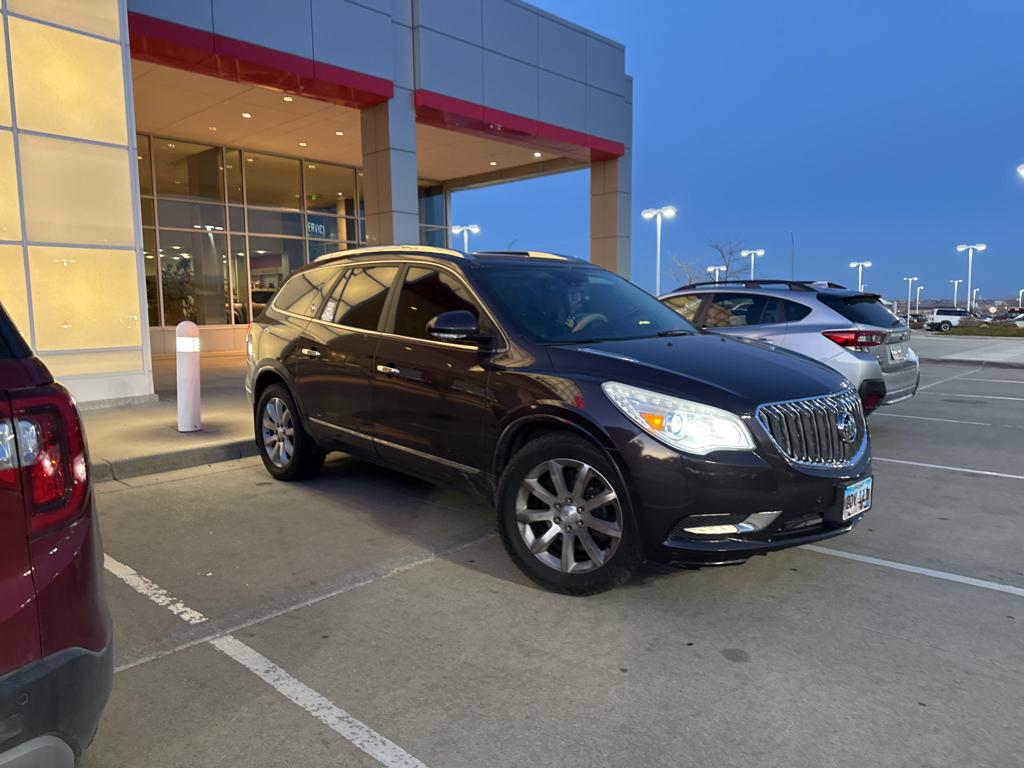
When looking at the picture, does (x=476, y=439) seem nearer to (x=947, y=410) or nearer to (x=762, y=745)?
(x=762, y=745)

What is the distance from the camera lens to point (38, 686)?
171 centimetres

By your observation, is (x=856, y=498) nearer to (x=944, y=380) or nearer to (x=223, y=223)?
(x=944, y=380)

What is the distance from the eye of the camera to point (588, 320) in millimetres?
4715

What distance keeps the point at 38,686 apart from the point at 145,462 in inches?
211

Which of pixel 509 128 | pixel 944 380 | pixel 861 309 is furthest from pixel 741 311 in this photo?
pixel 509 128

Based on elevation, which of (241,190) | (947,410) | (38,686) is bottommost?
(947,410)

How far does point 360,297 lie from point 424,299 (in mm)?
776

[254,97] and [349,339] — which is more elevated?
[254,97]

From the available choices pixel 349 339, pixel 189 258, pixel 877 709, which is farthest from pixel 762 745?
pixel 189 258

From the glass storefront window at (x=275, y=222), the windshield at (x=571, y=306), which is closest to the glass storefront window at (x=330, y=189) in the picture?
the glass storefront window at (x=275, y=222)

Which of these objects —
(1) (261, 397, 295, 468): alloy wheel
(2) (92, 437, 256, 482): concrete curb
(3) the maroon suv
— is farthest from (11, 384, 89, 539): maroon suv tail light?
(2) (92, 437, 256, 482): concrete curb

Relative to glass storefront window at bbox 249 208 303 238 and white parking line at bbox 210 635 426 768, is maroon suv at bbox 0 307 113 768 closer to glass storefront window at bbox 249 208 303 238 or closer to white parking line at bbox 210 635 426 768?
white parking line at bbox 210 635 426 768

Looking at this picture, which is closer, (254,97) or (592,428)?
(592,428)

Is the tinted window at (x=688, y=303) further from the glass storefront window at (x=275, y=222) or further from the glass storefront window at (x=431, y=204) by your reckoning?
the glass storefront window at (x=431, y=204)
